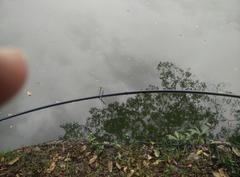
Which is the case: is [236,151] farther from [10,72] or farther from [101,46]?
[10,72]

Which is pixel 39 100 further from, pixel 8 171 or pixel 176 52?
pixel 176 52

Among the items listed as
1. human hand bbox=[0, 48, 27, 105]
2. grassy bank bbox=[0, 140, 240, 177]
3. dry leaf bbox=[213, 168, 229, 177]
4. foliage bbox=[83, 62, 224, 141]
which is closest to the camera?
human hand bbox=[0, 48, 27, 105]

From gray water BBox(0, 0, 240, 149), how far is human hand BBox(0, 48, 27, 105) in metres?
5.09

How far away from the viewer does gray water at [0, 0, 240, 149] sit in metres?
5.93

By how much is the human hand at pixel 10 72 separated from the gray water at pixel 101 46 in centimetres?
509

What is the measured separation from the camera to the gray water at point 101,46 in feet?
19.5

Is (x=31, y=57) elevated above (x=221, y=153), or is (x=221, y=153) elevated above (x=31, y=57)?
(x=31, y=57)

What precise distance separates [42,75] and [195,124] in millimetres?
3010

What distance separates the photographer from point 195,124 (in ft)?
18.1

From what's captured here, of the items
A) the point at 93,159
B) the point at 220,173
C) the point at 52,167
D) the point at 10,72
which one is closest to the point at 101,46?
the point at 93,159

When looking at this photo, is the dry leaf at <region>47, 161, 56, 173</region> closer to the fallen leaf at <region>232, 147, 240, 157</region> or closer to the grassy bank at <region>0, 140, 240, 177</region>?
the grassy bank at <region>0, 140, 240, 177</region>

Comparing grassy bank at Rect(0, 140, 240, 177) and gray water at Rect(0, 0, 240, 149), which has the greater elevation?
gray water at Rect(0, 0, 240, 149)

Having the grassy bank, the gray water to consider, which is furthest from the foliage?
the grassy bank

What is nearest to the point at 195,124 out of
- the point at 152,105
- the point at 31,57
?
the point at 152,105
